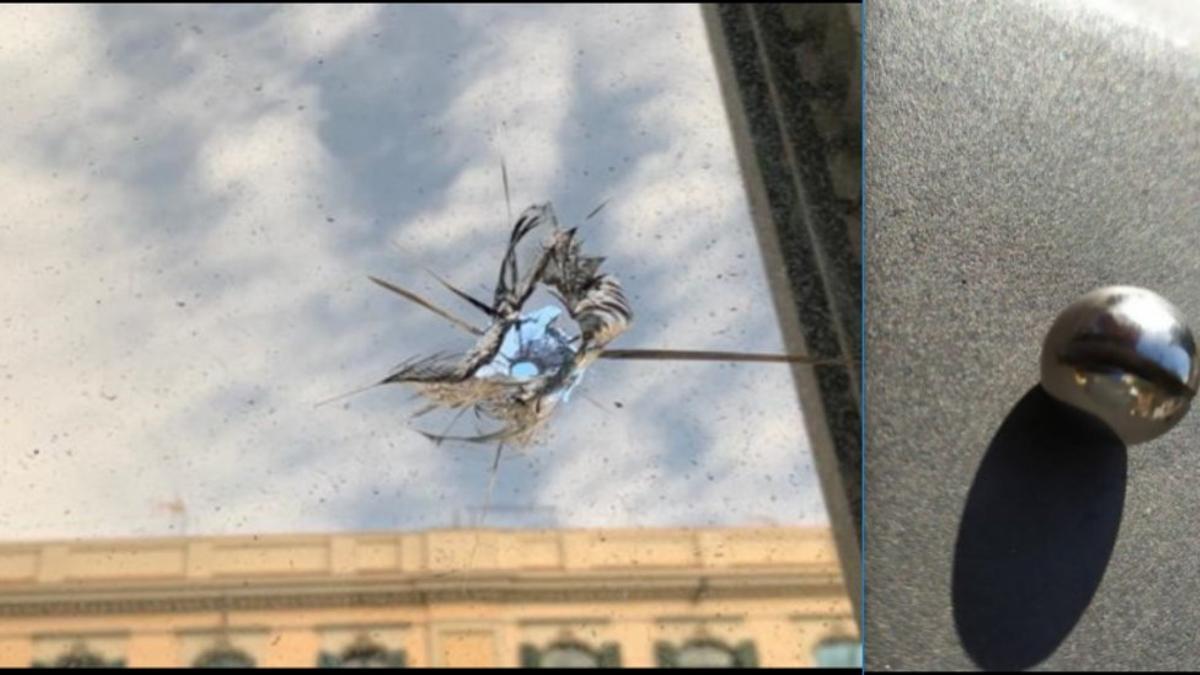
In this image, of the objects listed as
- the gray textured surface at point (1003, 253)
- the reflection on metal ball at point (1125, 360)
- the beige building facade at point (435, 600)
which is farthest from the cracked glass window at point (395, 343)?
the reflection on metal ball at point (1125, 360)

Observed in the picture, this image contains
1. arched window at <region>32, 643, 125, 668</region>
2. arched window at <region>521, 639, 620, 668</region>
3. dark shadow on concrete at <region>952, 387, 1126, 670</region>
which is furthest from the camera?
dark shadow on concrete at <region>952, 387, 1126, 670</region>

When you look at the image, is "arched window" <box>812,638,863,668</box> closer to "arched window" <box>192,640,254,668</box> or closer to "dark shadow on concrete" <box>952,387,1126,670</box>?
"dark shadow on concrete" <box>952,387,1126,670</box>

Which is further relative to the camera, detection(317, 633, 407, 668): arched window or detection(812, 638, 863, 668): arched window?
detection(812, 638, 863, 668): arched window

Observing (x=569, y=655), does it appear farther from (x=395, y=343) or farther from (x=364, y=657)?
(x=395, y=343)

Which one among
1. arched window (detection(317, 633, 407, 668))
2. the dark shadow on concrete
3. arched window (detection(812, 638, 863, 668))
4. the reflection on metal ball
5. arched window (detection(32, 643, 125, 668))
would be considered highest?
the reflection on metal ball

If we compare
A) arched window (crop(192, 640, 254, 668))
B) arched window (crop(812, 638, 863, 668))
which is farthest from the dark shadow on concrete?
arched window (crop(192, 640, 254, 668))

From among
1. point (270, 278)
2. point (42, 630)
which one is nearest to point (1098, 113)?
point (270, 278)

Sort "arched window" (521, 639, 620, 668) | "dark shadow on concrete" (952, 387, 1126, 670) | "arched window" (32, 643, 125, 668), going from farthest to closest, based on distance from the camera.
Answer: "dark shadow on concrete" (952, 387, 1126, 670) → "arched window" (521, 639, 620, 668) → "arched window" (32, 643, 125, 668)
